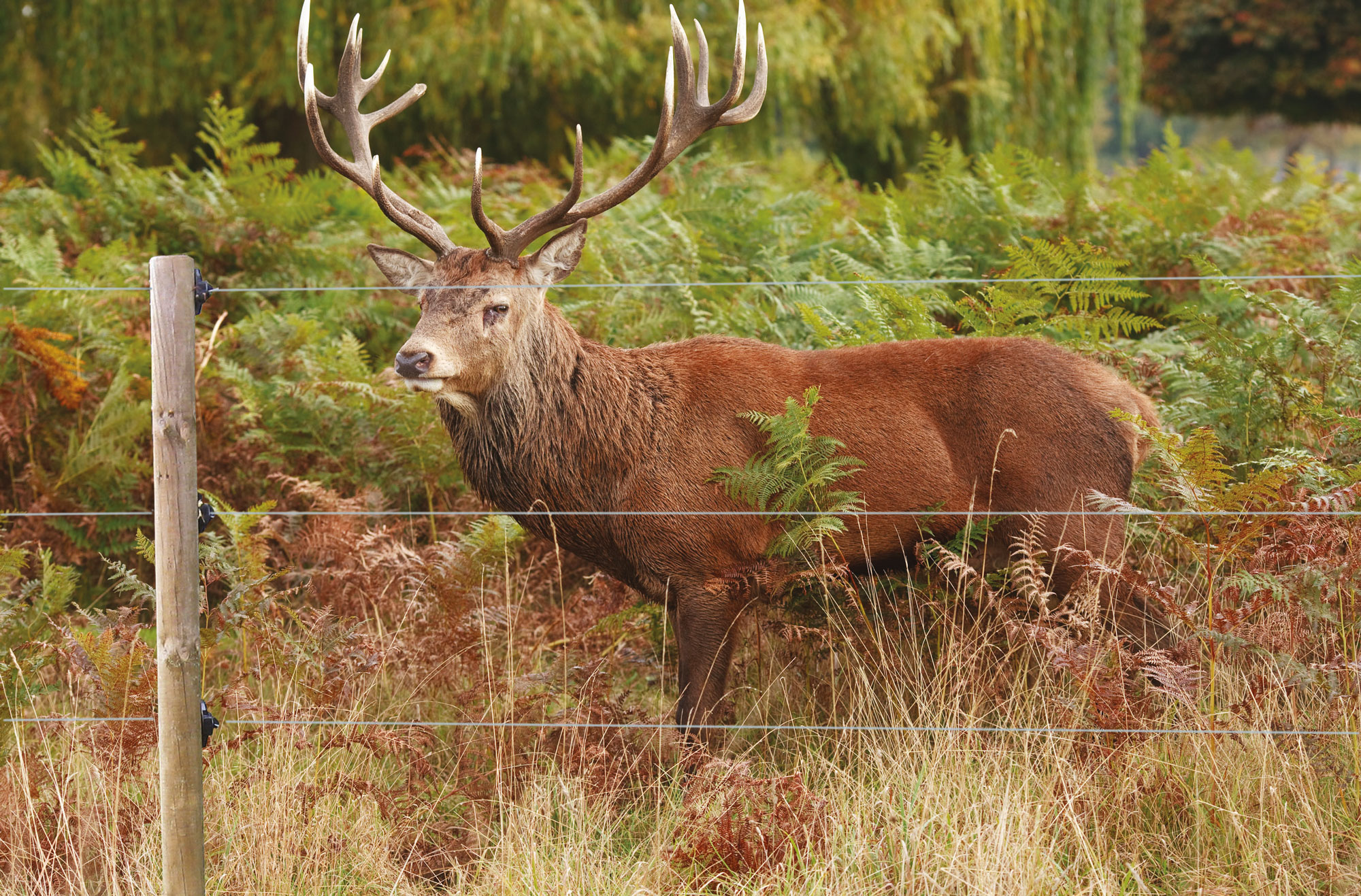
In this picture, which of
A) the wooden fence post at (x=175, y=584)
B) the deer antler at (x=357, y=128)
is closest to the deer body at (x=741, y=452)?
the deer antler at (x=357, y=128)

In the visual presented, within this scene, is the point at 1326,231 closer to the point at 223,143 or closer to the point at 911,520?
the point at 911,520

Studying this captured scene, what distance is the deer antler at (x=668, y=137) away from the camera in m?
4.54

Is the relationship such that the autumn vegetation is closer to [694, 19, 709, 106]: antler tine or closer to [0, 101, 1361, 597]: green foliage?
[0, 101, 1361, 597]: green foliage

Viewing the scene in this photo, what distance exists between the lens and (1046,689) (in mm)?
4473

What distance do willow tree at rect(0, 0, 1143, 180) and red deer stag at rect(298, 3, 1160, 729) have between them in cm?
731

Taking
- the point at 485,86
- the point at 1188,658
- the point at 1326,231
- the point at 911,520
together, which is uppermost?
the point at 485,86

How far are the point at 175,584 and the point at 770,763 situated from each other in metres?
2.23

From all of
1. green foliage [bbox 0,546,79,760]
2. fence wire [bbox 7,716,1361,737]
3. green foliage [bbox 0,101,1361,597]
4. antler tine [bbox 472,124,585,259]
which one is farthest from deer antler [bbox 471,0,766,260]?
green foliage [bbox 0,546,79,760]

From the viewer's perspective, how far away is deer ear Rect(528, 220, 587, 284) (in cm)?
472

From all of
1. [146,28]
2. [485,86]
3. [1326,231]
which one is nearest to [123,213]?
[146,28]

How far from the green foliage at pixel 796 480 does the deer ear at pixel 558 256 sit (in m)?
0.95

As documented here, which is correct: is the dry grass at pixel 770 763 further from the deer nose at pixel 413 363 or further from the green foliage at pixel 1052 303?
the green foliage at pixel 1052 303

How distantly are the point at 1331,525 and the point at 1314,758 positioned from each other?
75 cm

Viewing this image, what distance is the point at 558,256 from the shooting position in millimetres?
4797
